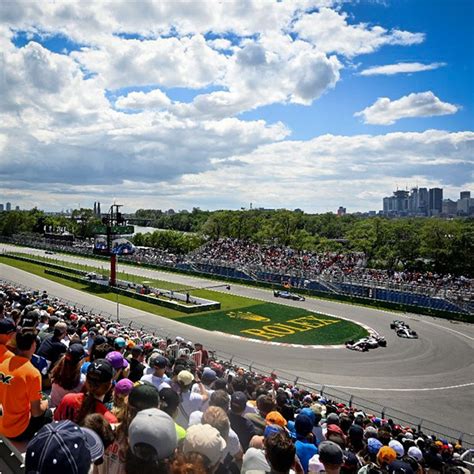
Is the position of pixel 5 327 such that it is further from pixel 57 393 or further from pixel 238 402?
pixel 238 402

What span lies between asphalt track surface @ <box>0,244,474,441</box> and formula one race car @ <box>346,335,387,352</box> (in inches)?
18.9

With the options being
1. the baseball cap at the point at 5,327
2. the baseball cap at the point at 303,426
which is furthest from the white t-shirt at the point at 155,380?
the baseball cap at the point at 303,426

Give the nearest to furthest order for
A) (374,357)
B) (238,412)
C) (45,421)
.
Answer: (45,421) → (238,412) → (374,357)

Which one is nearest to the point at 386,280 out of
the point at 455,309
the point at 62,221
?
the point at 455,309

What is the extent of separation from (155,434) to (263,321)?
3447 cm

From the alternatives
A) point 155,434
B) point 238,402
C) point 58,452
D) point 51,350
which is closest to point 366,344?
point 51,350

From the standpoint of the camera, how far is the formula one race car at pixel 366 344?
3016cm

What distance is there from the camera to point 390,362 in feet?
90.0

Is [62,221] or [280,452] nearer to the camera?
[280,452]

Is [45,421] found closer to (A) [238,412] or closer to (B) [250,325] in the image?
(A) [238,412]

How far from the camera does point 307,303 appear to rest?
1794 inches

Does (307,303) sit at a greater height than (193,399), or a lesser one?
lesser

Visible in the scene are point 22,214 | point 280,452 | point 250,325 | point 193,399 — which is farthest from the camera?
point 22,214

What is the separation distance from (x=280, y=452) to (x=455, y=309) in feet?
137
